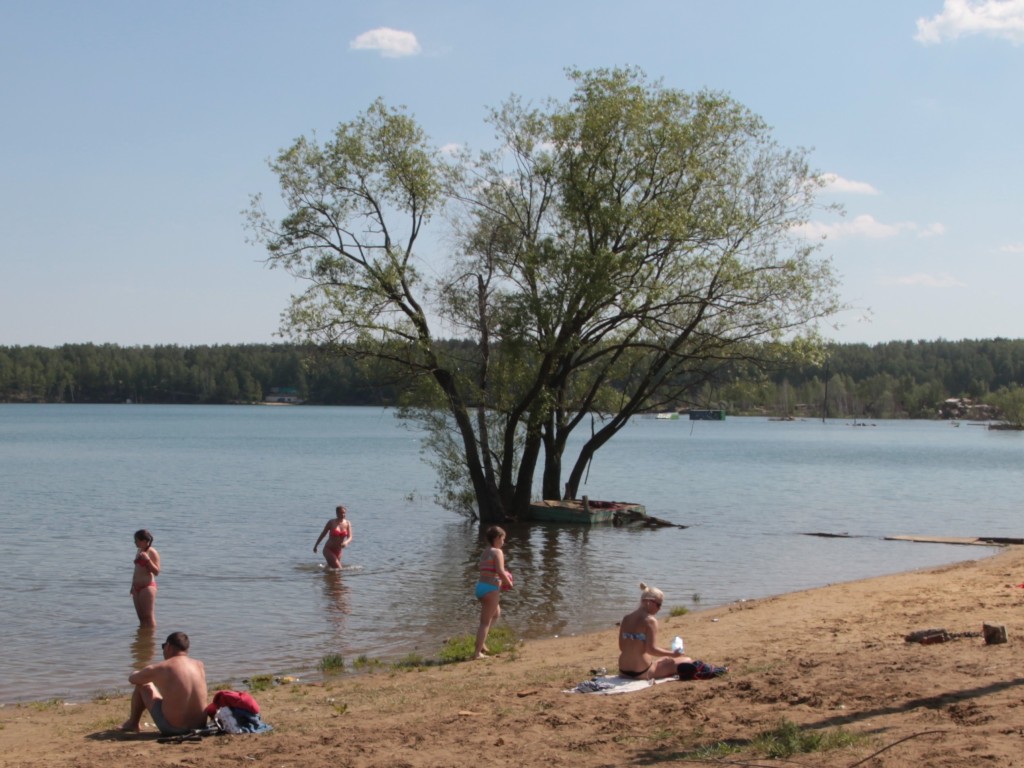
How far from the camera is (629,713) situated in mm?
9320

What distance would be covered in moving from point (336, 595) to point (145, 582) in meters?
4.38

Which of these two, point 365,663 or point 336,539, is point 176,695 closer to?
point 365,663

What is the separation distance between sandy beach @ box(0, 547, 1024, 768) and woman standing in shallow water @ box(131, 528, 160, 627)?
3.26 m

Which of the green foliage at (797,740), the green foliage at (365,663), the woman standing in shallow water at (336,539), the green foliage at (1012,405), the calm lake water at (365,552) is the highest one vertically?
the green foliage at (1012,405)

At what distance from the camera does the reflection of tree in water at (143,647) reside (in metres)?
14.7

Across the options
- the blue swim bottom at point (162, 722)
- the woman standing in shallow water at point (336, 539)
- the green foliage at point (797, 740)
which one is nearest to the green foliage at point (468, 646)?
the blue swim bottom at point (162, 722)

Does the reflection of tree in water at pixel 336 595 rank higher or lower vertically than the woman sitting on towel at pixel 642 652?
lower

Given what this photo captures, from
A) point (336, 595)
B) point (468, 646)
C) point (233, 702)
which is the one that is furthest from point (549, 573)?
point (233, 702)

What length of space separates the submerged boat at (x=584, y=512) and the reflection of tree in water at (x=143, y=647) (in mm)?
16175

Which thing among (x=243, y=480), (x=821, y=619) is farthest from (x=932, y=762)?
(x=243, y=480)

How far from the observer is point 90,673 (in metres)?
14.1

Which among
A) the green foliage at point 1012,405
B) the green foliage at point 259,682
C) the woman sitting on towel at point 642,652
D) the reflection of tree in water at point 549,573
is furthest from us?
the green foliage at point 1012,405

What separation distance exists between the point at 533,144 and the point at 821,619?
17802 mm

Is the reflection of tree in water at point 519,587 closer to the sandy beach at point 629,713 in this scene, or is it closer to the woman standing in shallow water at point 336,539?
the woman standing in shallow water at point 336,539
